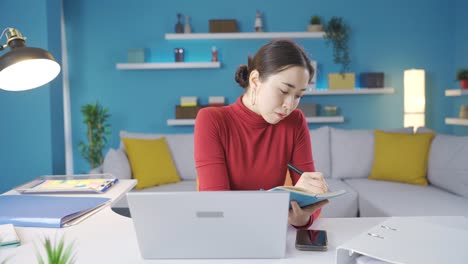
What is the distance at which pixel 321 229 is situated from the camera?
1219 mm

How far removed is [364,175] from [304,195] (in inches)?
101

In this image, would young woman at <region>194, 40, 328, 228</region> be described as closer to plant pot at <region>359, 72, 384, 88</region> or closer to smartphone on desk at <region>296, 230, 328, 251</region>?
smartphone on desk at <region>296, 230, 328, 251</region>

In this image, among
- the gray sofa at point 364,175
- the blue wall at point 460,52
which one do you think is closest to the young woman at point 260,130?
the gray sofa at point 364,175

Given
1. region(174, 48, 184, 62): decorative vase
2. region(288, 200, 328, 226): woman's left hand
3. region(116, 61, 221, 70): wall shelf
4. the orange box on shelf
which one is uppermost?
region(174, 48, 184, 62): decorative vase

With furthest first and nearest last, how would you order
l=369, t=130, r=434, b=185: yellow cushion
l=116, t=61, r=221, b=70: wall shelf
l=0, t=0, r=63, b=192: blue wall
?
l=116, t=61, r=221, b=70: wall shelf → l=369, t=130, r=434, b=185: yellow cushion → l=0, t=0, r=63, b=192: blue wall

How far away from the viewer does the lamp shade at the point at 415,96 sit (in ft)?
13.3

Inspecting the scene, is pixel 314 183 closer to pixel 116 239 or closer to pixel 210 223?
pixel 210 223

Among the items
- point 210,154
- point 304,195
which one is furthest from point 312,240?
point 210,154

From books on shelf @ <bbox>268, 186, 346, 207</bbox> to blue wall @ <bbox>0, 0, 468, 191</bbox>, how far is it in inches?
127

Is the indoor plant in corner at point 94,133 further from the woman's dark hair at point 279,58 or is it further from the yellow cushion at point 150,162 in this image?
the woman's dark hair at point 279,58

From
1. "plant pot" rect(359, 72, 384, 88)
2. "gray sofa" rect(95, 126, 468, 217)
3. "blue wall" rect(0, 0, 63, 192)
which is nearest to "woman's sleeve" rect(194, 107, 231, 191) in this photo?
"gray sofa" rect(95, 126, 468, 217)

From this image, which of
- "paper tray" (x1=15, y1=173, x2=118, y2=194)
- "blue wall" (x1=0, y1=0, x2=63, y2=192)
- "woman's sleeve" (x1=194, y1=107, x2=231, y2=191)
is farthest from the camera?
"blue wall" (x1=0, y1=0, x2=63, y2=192)

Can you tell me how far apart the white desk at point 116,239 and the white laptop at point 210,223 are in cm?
3

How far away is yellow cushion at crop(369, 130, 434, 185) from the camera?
10.4 ft
